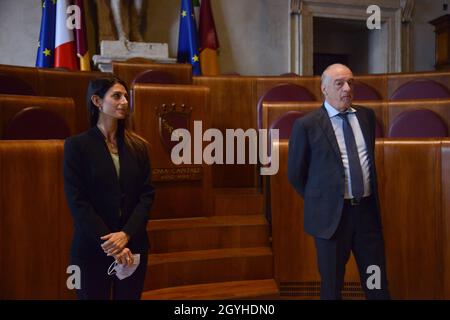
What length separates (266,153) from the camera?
4.86 ft

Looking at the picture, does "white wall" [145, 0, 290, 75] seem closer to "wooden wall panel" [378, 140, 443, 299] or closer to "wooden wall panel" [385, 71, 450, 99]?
"wooden wall panel" [385, 71, 450, 99]

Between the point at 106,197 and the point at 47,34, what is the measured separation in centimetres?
191

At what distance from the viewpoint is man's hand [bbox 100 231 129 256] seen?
0.68 m

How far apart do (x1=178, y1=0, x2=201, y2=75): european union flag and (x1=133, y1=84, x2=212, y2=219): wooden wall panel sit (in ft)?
3.63

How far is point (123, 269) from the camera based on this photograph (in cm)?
71

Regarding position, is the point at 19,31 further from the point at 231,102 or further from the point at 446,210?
the point at 446,210

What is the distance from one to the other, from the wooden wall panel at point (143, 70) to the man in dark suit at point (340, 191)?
1.09 metres

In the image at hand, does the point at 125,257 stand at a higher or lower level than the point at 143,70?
lower

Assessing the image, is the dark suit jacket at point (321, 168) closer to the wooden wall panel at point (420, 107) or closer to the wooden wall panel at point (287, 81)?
the wooden wall panel at point (420, 107)

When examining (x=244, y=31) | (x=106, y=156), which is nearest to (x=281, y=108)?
(x=106, y=156)

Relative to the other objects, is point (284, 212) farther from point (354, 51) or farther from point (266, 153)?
point (354, 51)
